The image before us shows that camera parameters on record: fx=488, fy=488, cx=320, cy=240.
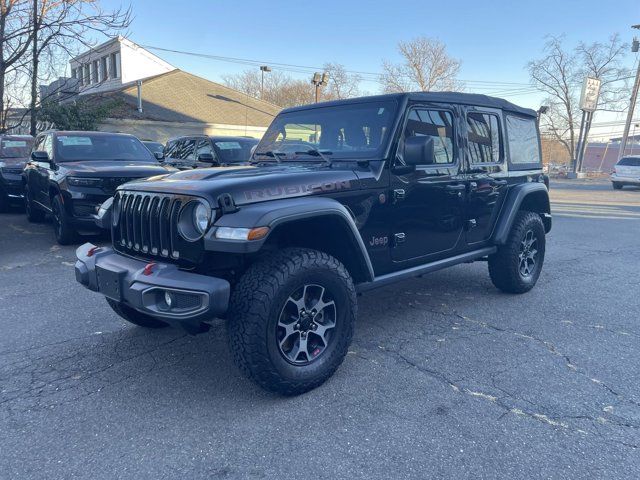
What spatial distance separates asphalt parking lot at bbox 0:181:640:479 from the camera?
7.84 feet

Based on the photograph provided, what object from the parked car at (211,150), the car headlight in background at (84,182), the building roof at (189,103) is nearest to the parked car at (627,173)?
the building roof at (189,103)

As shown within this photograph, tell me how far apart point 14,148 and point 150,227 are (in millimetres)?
10540

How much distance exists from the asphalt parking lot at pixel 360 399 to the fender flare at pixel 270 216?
0.98 metres

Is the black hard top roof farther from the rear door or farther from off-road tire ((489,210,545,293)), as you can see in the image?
off-road tire ((489,210,545,293))

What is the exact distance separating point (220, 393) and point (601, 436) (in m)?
2.17

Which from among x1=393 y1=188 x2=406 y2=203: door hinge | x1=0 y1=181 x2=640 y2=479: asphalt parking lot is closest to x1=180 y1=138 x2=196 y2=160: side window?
x1=0 y1=181 x2=640 y2=479: asphalt parking lot

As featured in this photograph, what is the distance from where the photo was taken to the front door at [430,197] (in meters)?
3.68

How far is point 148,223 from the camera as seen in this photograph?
10.2ft

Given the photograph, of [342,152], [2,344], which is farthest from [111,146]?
[342,152]

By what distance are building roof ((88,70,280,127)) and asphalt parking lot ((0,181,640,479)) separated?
68.2ft

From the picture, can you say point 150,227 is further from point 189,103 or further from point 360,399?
point 189,103

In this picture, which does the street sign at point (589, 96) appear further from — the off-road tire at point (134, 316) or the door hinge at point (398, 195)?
the off-road tire at point (134, 316)

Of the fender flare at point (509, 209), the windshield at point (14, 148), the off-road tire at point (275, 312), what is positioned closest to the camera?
the off-road tire at point (275, 312)

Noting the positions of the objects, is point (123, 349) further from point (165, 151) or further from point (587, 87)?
point (587, 87)
